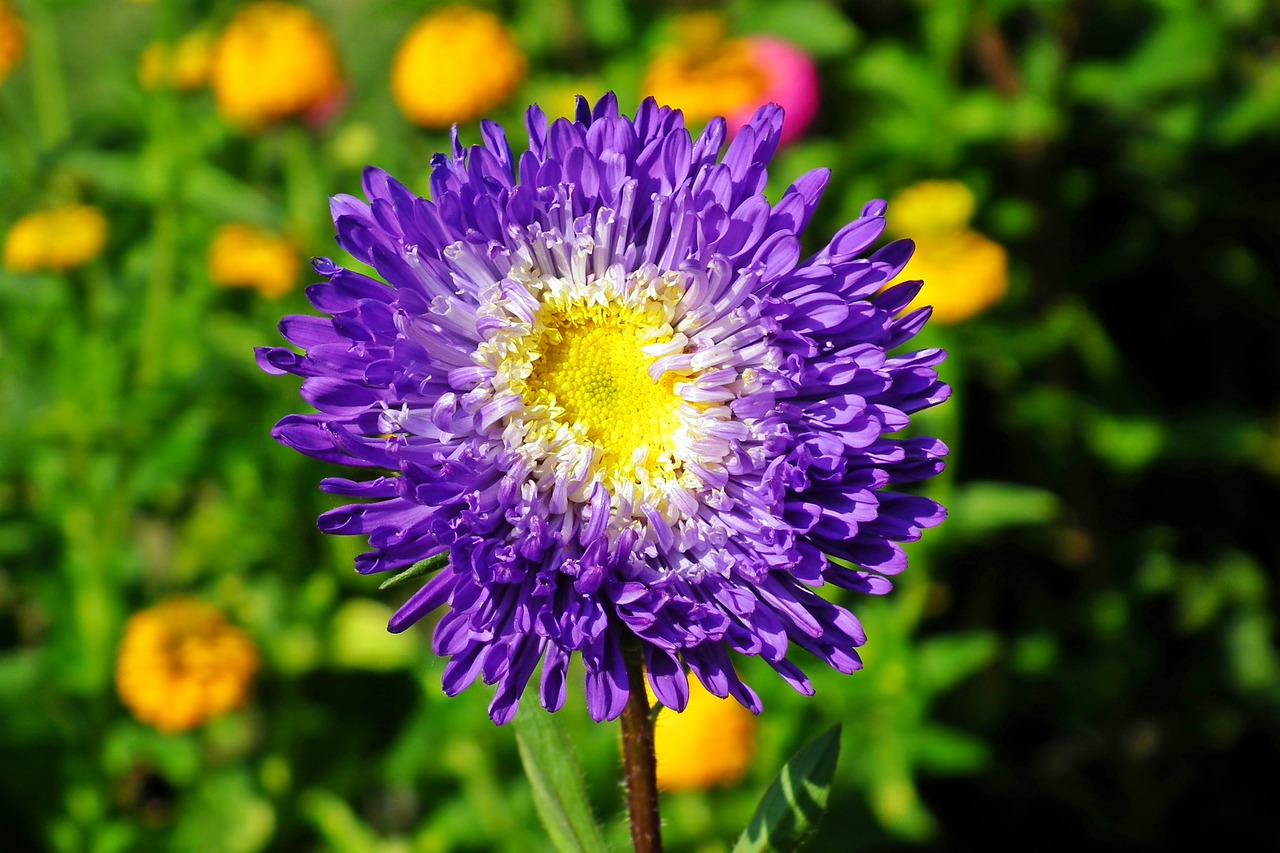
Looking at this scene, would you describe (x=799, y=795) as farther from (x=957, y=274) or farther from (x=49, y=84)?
(x=49, y=84)

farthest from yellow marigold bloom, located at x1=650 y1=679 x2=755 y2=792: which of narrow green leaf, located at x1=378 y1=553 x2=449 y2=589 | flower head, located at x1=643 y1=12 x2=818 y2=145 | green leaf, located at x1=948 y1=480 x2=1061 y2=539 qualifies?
flower head, located at x1=643 y1=12 x2=818 y2=145

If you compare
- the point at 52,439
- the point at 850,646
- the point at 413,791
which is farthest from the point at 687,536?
the point at 52,439

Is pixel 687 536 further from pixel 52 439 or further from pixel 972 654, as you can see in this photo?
pixel 52 439

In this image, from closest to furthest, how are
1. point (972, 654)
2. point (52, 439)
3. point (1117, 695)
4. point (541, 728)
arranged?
point (541, 728), point (972, 654), point (52, 439), point (1117, 695)

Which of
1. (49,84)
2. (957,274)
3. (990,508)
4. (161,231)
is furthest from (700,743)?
(49,84)

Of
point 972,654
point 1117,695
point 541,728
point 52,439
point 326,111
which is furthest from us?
point 326,111

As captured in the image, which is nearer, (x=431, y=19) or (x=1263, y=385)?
(x=431, y=19)
